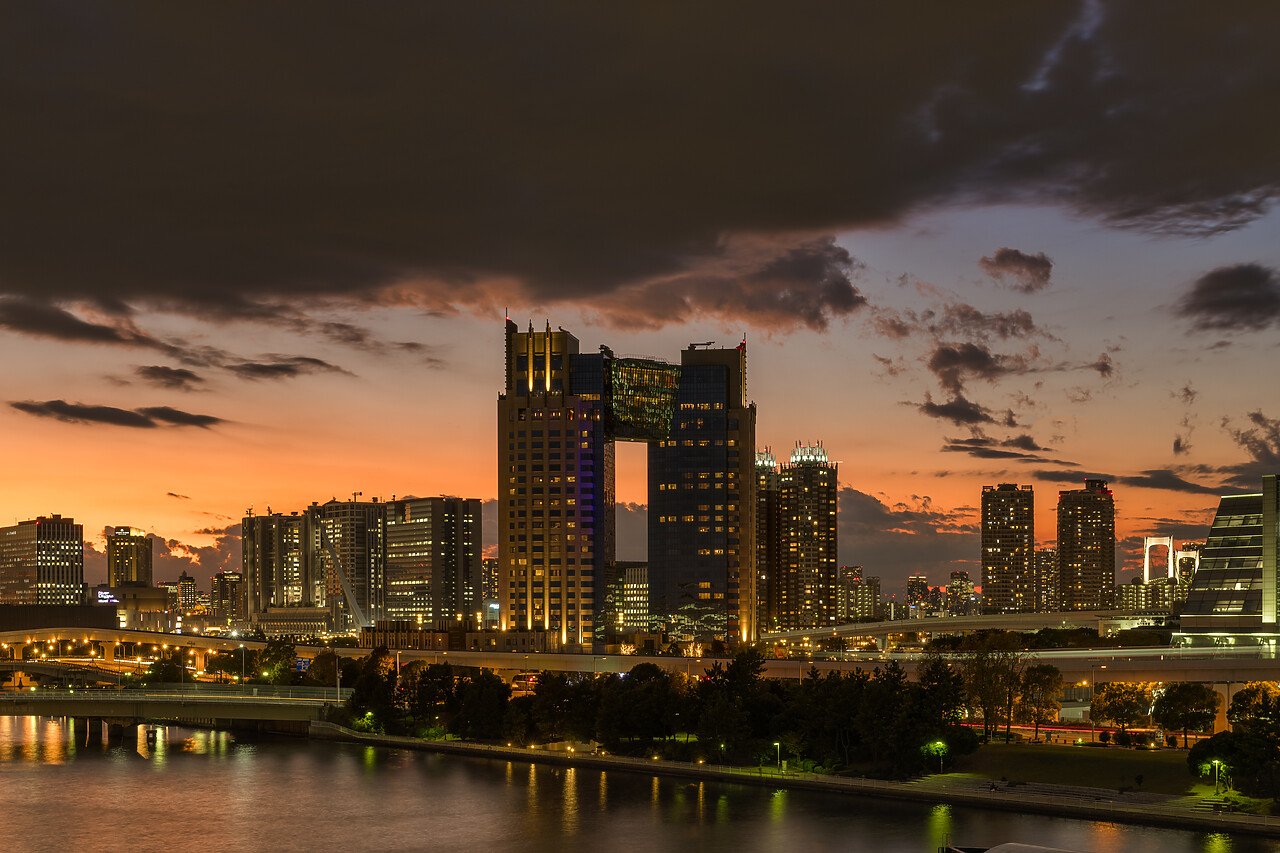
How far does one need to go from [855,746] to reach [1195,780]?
20.3 m

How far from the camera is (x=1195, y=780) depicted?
6662 centimetres

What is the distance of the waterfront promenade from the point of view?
201 ft

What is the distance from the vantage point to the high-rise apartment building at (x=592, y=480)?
585 ft

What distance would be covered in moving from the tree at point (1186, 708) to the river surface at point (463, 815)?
56.4ft

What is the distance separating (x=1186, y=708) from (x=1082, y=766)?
12.0 metres

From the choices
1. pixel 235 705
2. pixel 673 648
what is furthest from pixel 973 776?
pixel 673 648

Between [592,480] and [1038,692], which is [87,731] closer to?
[592,480]

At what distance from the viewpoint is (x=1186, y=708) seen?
79250mm

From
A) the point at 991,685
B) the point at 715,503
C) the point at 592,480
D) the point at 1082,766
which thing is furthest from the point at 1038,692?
the point at 715,503

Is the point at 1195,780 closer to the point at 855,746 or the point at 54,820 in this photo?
the point at 855,746

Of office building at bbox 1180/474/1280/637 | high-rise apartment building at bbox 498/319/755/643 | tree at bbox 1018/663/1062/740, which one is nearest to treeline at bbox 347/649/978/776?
tree at bbox 1018/663/1062/740

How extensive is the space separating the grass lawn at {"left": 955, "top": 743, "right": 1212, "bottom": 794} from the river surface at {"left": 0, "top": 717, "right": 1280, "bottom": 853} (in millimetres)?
5284

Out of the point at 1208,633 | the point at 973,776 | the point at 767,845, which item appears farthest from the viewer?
the point at 1208,633

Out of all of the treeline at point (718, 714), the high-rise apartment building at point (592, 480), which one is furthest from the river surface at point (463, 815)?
the high-rise apartment building at point (592, 480)
